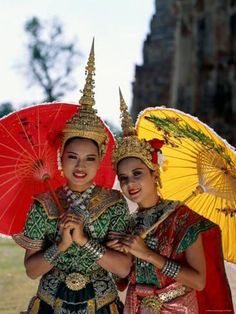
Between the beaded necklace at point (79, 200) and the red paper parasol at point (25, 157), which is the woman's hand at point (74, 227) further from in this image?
the red paper parasol at point (25, 157)

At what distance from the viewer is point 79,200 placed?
2.83 m

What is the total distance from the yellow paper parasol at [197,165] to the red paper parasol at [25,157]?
1.63 feet

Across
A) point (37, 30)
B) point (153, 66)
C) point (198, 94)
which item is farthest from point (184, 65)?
point (37, 30)

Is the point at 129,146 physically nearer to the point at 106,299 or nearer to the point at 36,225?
the point at 36,225

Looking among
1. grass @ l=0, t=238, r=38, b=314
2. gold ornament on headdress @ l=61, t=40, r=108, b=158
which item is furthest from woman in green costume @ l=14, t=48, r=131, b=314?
grass @ l=0, t=238, r=38, b=314

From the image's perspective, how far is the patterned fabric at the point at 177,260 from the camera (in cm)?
278

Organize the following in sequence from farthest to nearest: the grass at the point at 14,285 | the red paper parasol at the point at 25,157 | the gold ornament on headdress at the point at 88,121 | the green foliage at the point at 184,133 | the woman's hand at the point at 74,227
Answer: the grass at the point at 14,285 → the red paper parasol at the point at 25,157 → the green foliage at the point at 184,133 → the gold ornament on headdress at the point at 88,121 → the woman's hand at the point at 74,227

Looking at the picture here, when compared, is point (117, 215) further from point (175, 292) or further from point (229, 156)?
point (229, 156)

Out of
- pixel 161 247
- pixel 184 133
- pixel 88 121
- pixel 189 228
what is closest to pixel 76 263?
pixel 161 247

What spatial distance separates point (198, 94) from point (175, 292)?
Answer: 566 inches

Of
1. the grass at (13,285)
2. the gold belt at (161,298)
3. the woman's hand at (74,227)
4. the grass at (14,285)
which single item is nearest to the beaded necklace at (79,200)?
the woman's hand at (74,227)

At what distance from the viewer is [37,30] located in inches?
1277

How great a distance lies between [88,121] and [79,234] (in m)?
0.58

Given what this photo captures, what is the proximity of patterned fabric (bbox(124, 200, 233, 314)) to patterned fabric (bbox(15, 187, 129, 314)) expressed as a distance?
115 mm
